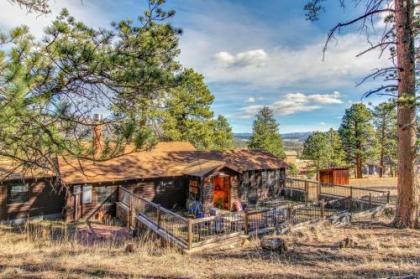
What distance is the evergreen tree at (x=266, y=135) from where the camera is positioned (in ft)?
112

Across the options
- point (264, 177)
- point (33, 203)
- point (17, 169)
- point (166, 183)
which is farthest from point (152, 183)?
point (264, 177)

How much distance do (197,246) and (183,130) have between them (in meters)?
17.8

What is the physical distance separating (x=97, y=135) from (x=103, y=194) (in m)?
9.54

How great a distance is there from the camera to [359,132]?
32531 mm

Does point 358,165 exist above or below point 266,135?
below

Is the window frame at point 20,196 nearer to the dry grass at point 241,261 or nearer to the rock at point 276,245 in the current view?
the dry grass at point 241,261

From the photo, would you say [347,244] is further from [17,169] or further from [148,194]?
[17,169]

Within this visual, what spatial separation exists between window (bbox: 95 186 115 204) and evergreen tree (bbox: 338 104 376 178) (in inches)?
1131

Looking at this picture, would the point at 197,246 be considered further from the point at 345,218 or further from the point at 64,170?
the point at 64,170

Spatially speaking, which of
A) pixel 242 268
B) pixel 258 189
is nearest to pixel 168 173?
pixel 258 189

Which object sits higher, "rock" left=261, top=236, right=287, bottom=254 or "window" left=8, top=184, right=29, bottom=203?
"window" left=8, top=184, right=29, bottom=203

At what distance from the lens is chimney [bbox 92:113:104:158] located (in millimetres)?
5785

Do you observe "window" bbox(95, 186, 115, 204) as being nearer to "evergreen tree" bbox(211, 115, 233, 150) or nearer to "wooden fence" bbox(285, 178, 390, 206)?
"wooden fence" bbox(285, 178, 390, 206)

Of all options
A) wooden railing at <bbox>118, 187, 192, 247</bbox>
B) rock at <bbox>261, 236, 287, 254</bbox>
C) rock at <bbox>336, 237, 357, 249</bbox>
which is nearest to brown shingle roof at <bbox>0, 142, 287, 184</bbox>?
wooden railing at <bbox>118, 187, 192, 247</bbox>
